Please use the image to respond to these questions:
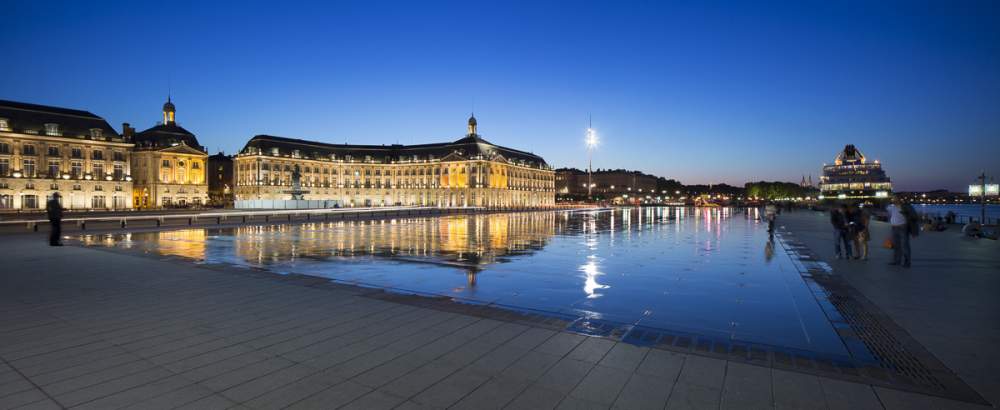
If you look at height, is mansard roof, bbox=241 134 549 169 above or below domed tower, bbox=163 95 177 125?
below

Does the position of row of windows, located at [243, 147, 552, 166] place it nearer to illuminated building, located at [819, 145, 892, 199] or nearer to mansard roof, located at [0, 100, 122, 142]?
mansard roof, located at [0, 100, 122, 142]

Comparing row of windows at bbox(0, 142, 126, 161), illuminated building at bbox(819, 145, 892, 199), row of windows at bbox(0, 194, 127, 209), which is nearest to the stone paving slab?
row of windows at bbox(0, 194, 127, 209)

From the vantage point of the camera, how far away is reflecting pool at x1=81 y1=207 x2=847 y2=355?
810cm

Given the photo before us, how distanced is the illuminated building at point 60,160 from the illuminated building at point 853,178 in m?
169

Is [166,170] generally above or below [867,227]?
above

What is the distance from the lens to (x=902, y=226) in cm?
1383

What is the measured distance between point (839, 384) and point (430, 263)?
11414 millimetres

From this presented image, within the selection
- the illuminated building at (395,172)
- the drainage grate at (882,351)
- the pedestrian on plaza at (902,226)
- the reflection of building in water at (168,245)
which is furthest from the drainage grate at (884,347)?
the illuminated building at (395,172)

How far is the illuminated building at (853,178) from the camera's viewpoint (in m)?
137

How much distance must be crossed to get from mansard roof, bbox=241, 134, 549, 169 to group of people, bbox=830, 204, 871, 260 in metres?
119

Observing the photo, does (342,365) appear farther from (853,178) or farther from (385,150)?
(853,178)

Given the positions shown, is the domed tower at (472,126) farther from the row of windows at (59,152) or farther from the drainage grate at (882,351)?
the drainage grate at (882,351)

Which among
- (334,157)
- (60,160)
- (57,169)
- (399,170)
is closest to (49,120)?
(60,160)

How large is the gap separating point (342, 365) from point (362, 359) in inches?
10.8
